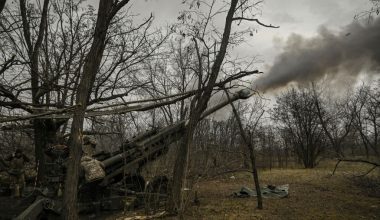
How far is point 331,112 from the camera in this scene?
141 ft

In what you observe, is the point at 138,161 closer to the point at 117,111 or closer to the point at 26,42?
the point at 117,111

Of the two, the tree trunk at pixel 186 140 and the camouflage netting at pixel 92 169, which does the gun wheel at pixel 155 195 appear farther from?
the camouflage netting at pixel 92 169

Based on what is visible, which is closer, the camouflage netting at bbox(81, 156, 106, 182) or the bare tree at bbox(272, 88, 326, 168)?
the camouflage netting at bbox(81, 156, 106, 182)

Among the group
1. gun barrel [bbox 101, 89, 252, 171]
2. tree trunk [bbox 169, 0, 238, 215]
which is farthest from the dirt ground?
gun barrel [bbox 101, 89, 252, 171]

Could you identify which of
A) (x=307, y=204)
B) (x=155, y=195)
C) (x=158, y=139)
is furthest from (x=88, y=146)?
(x=307, y=204)

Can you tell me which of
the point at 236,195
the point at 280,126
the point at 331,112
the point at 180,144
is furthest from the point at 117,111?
the point at 331,112

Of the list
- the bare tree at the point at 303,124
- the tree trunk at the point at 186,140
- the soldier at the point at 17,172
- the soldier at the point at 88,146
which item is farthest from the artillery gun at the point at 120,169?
the bare tree at the point at 303,124

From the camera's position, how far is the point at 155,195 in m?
10.7

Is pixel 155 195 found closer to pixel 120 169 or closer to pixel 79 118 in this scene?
pixel 120 169

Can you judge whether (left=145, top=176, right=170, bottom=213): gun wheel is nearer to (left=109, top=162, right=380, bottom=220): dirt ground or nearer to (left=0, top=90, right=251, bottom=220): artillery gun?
(left=0, top=90, right=251, bottom=220): artillery gun

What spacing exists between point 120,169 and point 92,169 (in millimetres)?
1105

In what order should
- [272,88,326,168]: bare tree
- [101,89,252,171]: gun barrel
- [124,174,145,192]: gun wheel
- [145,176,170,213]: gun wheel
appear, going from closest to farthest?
[145,176,170,213]: gun wheel, [101,89,252,171]: gun barrel, [124,174,145,192]: gun wheel, [272,88,326,168]: bare tree

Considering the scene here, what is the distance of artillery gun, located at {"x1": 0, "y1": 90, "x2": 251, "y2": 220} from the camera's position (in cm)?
973

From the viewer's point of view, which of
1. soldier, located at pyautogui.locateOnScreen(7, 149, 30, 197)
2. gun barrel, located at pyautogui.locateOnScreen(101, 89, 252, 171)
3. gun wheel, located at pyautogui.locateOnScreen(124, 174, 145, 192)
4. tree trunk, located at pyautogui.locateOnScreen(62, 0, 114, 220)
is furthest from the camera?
soldier, located at pyautogui.locateOnScreen(7, 149, 30, 197)
